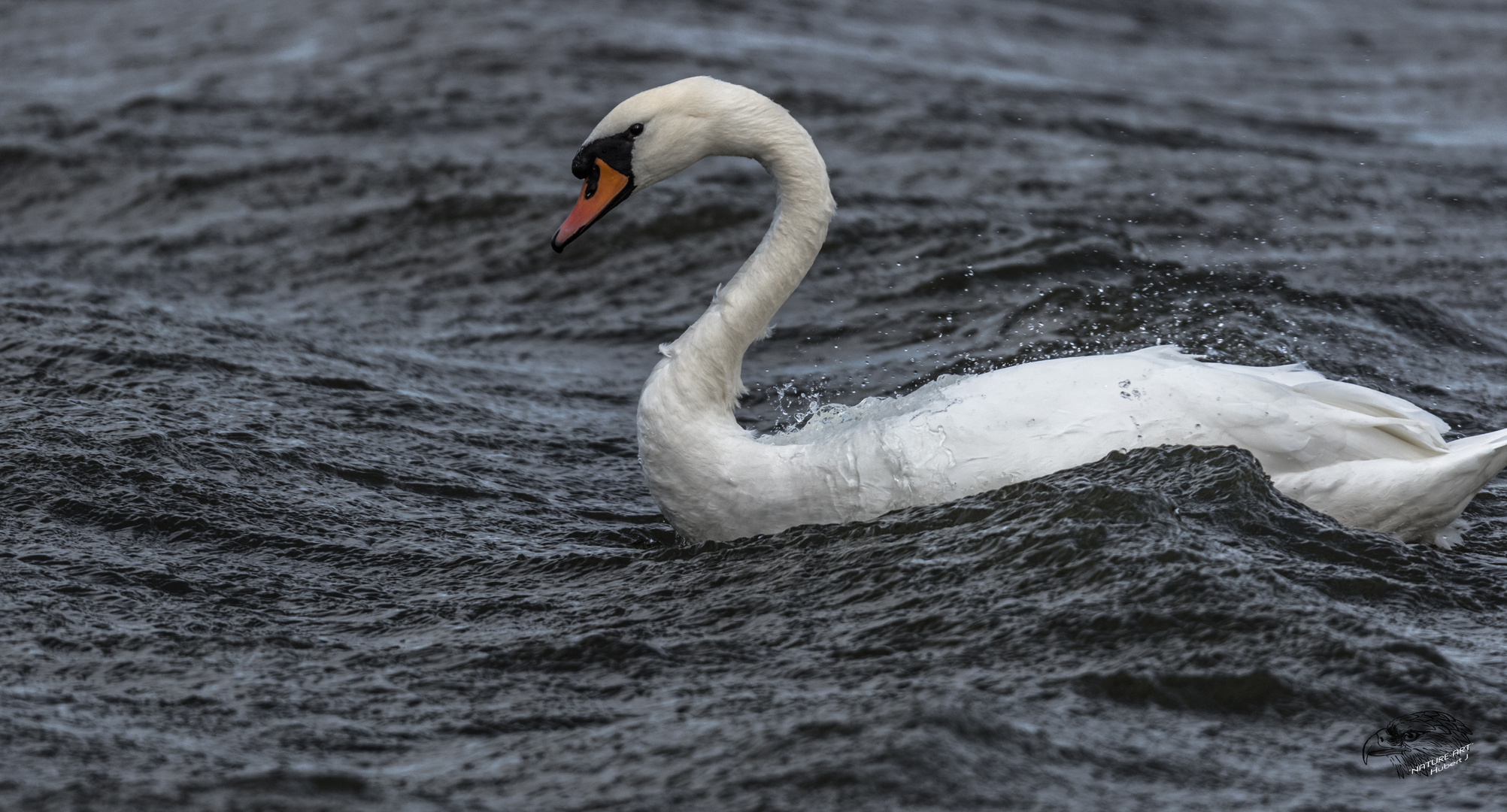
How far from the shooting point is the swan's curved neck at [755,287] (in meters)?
5.47

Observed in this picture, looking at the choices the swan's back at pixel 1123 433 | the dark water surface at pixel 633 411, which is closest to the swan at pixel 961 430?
the swan's back at pixel 1123 433

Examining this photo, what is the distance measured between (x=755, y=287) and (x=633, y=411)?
95.4 inches

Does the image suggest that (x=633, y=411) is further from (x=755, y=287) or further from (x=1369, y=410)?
(x=1369, y=410)

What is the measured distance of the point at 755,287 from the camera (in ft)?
18.6

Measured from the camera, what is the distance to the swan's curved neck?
5469 millimetres

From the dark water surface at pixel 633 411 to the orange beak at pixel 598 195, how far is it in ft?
3.92

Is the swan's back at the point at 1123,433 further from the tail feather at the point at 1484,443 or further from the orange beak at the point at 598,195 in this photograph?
the orange beak at the point at 598,195

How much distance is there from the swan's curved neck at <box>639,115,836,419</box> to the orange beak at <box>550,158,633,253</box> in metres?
0.42

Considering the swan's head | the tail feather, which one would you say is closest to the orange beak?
the swan's head

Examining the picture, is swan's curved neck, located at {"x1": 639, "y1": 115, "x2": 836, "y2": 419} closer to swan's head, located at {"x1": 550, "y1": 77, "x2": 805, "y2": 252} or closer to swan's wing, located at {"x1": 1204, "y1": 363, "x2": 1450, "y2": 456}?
swan's head, located at {"x1": 550, "y1": 77, "x2": 805, "y2": 252}

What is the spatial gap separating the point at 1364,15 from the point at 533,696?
17.6 m

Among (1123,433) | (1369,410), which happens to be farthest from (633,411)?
(1369,410)

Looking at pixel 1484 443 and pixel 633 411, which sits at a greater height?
pixel 1484 443

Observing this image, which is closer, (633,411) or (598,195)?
(598,195)
